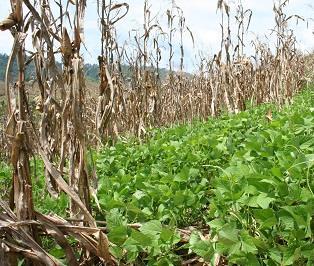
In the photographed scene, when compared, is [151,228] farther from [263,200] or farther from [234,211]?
[263,200]

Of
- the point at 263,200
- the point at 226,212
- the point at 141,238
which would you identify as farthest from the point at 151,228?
the point at 263,200

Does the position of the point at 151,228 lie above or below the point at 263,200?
below

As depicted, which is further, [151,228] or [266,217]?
[151,228]

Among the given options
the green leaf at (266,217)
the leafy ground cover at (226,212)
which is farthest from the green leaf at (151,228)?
the green leaf at (266,217)

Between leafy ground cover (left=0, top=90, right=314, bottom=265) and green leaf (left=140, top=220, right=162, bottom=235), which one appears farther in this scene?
green leaf (left=140, top=220, right=162, bottom=235)

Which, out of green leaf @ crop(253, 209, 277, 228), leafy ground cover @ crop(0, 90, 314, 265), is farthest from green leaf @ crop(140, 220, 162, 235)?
green leaf @ crop(253, 209, 277, 228)

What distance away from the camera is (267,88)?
10195 millimetres

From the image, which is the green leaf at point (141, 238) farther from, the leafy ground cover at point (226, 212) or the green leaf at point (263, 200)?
the green leaf at point (263, 200)

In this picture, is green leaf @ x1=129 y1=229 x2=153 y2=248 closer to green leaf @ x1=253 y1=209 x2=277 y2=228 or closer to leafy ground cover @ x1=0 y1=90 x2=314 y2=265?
leafy ground cover @ x1=0 y1=90 x2=314 y2=265

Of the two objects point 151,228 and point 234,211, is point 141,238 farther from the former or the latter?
point 234,211

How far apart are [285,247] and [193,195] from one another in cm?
57

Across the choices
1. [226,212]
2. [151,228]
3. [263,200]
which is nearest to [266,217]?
[263,200]

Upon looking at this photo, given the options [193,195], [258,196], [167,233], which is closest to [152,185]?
[193,195]

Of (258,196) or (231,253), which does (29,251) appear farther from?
(258,196)
